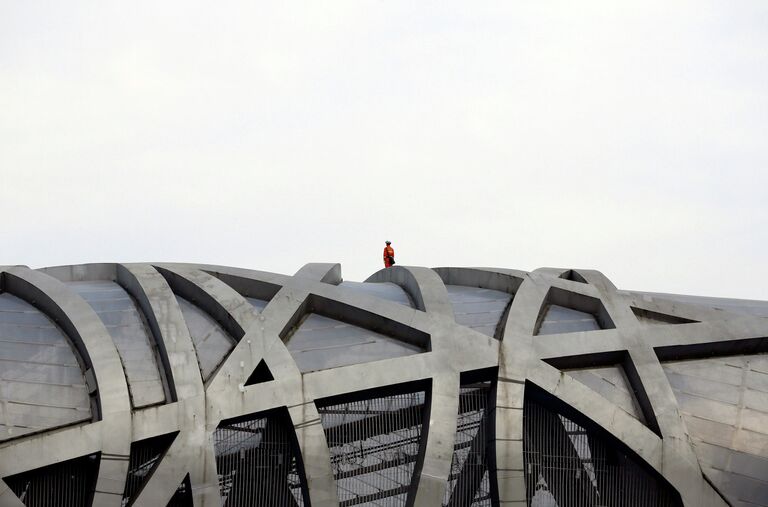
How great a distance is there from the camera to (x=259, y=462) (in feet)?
99.2

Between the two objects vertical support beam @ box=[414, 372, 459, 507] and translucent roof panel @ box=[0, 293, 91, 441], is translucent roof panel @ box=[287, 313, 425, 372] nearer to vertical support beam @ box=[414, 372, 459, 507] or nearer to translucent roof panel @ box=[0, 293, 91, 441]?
vertical support beam @ box=[414, 372, 459, 507]

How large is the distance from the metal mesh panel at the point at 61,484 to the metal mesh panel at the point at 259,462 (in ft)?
10.4

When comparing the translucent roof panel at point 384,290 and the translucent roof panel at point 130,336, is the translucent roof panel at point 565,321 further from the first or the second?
the translucent roof panel at point 130,336

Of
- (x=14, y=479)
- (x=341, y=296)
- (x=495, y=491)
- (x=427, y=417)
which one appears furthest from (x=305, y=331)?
(x=14, y=479)

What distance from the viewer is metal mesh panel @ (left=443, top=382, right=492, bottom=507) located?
103 feet

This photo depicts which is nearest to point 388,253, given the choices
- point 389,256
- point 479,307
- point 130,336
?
point 389,256

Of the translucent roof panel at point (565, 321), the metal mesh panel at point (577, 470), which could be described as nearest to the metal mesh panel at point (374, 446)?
the metal mesh panel at point (577, 470)

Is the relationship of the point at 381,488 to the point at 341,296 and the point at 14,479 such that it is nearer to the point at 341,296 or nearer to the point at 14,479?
the point at 341,296

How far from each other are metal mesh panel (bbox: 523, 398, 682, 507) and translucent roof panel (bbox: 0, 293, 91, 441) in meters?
11.8

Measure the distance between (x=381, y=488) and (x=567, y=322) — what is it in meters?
7.88

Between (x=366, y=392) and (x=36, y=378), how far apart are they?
8298 millimetres

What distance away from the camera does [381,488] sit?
102ft

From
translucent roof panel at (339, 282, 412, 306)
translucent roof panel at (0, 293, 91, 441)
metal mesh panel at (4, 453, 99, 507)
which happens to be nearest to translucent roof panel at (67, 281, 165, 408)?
translucent roof panel at (0, 293, 91, 441)

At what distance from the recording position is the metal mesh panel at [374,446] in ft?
101
